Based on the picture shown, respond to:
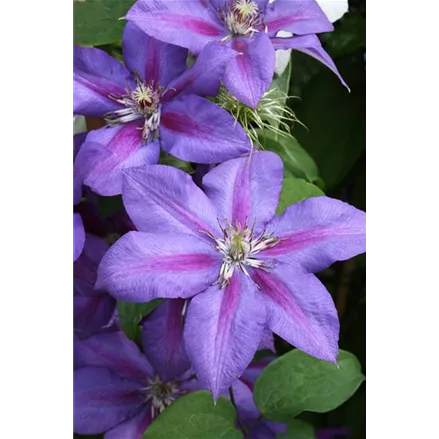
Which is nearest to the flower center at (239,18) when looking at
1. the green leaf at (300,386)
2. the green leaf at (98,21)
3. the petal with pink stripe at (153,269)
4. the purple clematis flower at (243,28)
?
the purple clematis flower at (243,28)

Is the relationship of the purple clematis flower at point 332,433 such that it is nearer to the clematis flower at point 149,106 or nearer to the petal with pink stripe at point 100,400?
the petal with pink stripe at point 100,400

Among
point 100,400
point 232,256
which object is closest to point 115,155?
point 232,256

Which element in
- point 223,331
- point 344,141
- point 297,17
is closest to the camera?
point 223,331

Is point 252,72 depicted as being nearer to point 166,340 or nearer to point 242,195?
point 242,195

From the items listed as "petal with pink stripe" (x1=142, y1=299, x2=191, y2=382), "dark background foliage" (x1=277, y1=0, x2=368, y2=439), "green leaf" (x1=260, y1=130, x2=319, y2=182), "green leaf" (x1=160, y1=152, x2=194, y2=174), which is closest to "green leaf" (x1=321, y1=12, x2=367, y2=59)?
"dark background foliage" (x1=277, y1=0, x2=368, y2=439)
